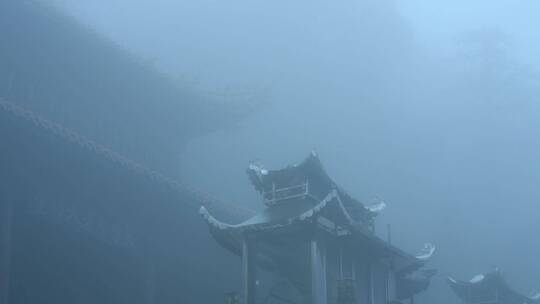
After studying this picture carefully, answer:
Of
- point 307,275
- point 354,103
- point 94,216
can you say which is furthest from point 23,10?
point 354,103

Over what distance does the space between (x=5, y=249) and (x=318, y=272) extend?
6093mm

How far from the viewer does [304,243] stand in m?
13.0

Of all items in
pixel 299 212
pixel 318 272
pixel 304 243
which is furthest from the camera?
pixel 304 243

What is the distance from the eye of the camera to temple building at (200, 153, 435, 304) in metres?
12.3

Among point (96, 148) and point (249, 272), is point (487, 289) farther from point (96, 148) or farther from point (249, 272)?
point (96, 148)

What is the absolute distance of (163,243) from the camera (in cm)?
1900

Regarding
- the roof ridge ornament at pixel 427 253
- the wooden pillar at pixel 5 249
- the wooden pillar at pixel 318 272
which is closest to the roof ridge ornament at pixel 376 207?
the roof ridge ornament at pixel 427 253

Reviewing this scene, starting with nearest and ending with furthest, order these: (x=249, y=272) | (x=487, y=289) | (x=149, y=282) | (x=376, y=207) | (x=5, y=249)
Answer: (x=249, y=272), (x=5, y=249), (x=376, y=207), (x=149, y=282), (x=487, y=289)

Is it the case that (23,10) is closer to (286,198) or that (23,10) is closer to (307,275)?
(286,198)

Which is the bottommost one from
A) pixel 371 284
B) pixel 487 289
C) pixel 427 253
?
pixel 371 284

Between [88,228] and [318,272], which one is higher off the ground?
[88,228]

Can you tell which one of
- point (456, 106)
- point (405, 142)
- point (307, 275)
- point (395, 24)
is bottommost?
point (307, 275)

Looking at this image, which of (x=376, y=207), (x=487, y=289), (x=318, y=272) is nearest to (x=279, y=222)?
(x=318, y=272)

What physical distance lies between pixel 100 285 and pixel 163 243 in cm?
234
